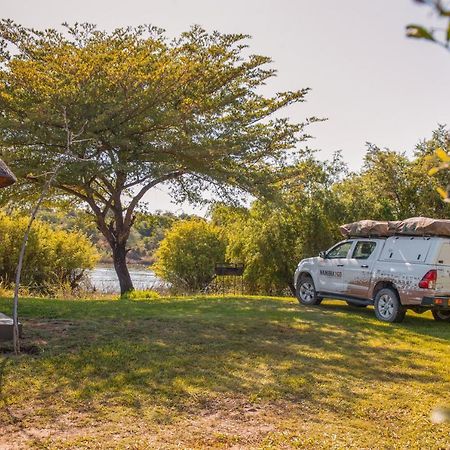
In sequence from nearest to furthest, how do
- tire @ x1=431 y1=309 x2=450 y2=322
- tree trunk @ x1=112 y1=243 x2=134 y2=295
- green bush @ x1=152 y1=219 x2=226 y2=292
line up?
tire @ x1=431 y1=309 x2=450 y2=322, tree trunk @ x1=112 y1=243 x2=134 y2=295, green bush @ x1=152 y1=219 x2=226 y2=292

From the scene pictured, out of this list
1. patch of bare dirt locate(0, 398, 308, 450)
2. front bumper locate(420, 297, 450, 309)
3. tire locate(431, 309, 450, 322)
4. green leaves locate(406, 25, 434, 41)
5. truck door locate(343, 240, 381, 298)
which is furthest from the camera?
tire locate(431, 309, 450, 322)

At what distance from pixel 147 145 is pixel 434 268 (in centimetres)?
840

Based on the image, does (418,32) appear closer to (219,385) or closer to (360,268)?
(219,385)

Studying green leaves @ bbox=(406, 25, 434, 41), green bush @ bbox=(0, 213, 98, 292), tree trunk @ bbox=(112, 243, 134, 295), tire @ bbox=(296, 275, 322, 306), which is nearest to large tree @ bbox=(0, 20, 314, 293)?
tree trunk @ bbox=(112, 243, 134, 295)

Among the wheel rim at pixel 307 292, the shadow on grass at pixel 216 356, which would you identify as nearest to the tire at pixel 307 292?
the wheel rim at pixel 307 292

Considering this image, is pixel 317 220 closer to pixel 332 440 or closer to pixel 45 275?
pixel 45 275

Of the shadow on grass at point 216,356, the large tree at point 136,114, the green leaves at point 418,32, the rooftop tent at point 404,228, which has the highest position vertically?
the large tree at point 136,114

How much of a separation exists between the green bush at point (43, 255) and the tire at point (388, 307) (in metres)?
13.6

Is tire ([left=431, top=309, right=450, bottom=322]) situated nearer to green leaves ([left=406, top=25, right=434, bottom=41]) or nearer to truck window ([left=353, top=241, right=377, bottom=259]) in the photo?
truck window ([left=353, top=241, right=377, bottom=259])

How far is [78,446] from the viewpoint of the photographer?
491 centimetres

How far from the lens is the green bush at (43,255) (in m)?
23.2

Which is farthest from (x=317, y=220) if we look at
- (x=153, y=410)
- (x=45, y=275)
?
(x=153, y=410)

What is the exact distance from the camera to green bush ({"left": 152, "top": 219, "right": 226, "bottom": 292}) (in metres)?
26.3

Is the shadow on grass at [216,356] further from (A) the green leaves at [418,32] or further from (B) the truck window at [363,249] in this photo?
(A) the green leaves at [418,32]
